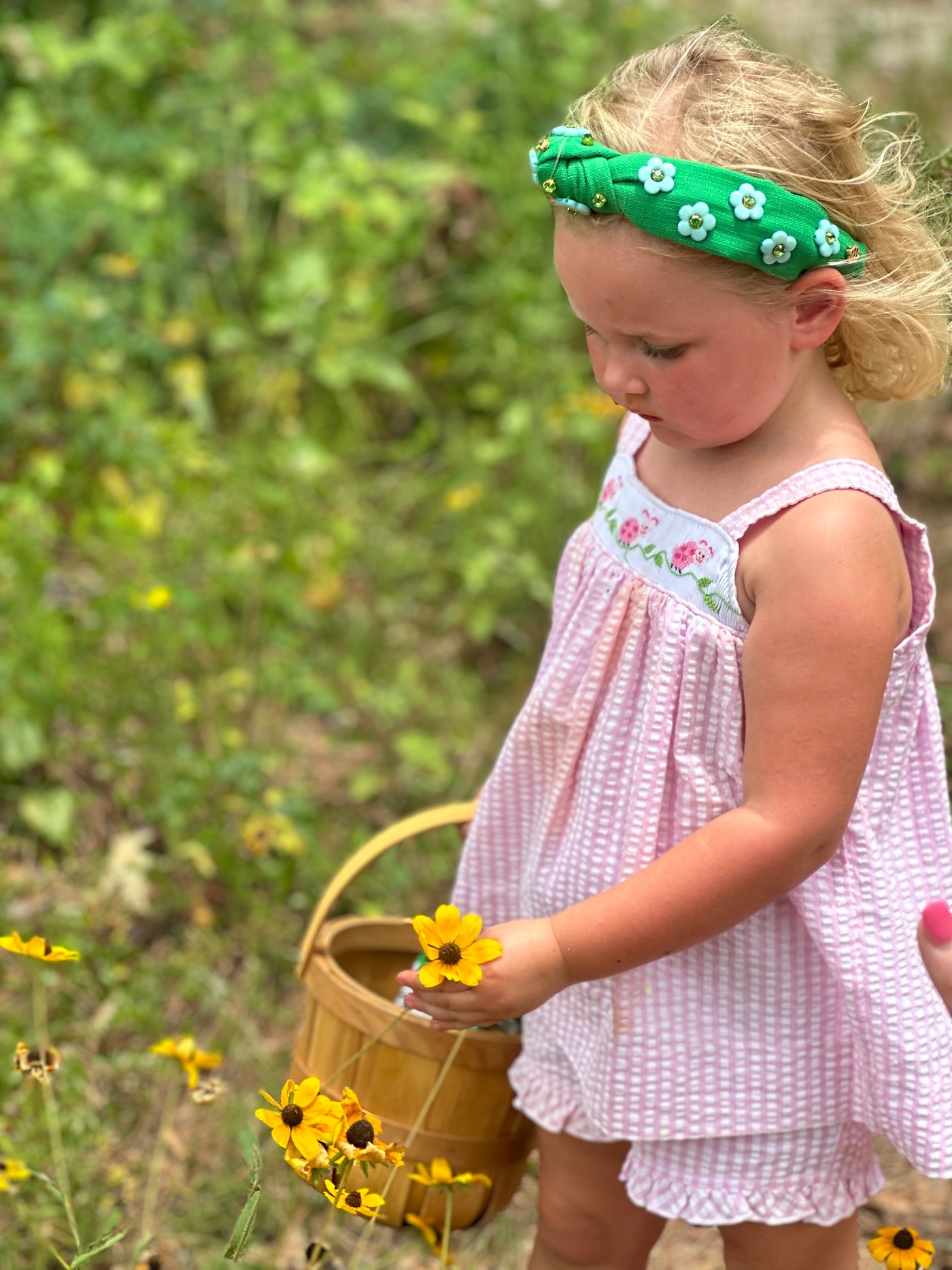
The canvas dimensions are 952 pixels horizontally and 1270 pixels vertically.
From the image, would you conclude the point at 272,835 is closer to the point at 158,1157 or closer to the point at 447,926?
the point at 158,1157

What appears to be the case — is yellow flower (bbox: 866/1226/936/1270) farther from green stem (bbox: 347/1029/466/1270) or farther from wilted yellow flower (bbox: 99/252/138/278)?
wilted yellow flower (bbox: 99/252/138/278)

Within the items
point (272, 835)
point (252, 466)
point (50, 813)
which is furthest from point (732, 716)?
point (252, 466)

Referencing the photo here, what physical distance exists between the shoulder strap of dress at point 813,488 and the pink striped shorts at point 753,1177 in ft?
2.00

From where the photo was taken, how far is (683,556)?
1.32 meters

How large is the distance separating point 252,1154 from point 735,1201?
481 millimetres

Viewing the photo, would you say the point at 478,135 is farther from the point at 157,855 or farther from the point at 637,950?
the point at 637,950

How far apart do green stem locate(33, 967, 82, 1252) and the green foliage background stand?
41mm

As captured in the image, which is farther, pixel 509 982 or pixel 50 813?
pixel 50 813

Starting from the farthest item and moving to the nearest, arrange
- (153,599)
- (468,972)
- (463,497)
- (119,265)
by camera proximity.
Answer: (119,265) < (463,497) < (153,599) < (468,972)

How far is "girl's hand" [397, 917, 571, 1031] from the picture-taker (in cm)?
126

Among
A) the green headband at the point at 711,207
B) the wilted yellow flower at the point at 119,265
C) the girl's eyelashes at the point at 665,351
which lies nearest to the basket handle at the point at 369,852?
the girl's eyelashes at the point at 665,351

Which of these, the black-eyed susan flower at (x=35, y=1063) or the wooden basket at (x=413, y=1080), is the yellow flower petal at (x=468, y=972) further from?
the black-eyed susan flower at (x=35, y=1063)

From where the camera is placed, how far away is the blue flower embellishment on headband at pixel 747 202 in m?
1.13

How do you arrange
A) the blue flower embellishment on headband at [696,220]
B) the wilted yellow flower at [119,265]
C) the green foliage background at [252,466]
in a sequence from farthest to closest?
the wilted yellow flower at [119,265] → the green foliage background at [252,466] → the blue flower embellishment on headband at [696,220]
